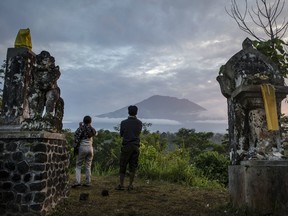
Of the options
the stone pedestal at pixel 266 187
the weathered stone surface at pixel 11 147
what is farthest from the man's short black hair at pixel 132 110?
the stone pedestal at pixel 266 187

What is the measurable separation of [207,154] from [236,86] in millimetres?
6382

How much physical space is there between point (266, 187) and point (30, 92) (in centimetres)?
437

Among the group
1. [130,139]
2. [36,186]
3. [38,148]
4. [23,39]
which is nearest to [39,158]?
[38,148]

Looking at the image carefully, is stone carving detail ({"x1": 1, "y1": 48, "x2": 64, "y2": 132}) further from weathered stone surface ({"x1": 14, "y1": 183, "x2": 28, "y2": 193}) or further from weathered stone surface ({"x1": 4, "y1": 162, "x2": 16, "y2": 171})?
weathered stone surface ({"x1": 14, "y1": 183, "x2": 28, "y2": 193})

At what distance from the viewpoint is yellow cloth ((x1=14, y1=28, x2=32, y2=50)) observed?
6.23 meters

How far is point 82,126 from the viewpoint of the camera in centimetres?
816

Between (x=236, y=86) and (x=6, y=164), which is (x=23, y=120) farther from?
(x=236, y=86)

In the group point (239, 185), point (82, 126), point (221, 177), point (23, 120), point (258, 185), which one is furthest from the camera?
point (221, 177)

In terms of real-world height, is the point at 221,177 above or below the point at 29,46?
below

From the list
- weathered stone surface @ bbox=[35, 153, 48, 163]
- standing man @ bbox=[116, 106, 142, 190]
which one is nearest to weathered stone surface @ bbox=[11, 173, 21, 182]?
weathered stone surface @ bbox=[35, 153, 48, 163]

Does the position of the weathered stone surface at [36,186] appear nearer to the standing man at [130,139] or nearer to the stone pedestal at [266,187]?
the standing man at [130,139]

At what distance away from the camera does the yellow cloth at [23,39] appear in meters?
6.23

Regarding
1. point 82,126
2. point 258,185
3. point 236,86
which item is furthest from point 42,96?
point 258,185

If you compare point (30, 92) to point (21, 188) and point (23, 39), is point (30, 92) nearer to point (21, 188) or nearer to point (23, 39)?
point (23, 39)
